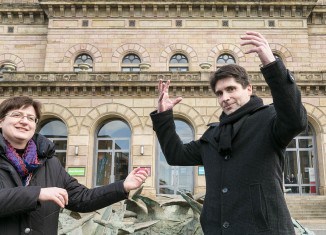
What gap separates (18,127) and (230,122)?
1783 mm

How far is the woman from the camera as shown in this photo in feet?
8.68

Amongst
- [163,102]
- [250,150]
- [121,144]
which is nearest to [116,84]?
[121,144]

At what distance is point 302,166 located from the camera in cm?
2172

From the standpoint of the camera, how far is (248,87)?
316 centimetres

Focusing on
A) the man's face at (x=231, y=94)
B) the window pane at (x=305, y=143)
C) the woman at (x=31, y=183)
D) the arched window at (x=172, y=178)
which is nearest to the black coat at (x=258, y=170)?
the man's face at (x=231, y=94)

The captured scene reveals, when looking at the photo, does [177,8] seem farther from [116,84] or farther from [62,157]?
[62,157]

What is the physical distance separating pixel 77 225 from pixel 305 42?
24558mm

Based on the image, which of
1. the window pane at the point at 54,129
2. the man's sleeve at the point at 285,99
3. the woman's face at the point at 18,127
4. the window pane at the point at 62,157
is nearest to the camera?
the man's sleeve at the point at 285,99

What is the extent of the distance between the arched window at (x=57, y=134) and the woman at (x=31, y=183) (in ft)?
62.5

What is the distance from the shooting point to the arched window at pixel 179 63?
25.6 m

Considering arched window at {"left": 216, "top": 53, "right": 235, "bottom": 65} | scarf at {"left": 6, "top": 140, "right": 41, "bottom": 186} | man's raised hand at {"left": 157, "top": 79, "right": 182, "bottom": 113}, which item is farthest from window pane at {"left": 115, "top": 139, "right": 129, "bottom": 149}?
scarf at {"left": 6, "top": 140, "right": 41, "bottom": 186}

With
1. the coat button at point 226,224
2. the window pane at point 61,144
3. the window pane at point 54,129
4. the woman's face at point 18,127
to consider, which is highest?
the window pane at point 54,129

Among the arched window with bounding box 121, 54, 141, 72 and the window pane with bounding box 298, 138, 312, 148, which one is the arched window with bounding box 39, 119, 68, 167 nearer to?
the arched window with bounding box 121, 54, 141, 72

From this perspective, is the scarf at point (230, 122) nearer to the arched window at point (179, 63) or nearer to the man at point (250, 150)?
the man at point (250, 150)
